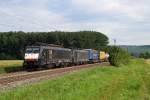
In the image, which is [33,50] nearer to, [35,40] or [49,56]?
[49,56]

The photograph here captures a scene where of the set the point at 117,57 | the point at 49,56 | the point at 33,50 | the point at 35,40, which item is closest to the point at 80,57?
the point at 117,57

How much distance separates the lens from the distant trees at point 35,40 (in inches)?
4996

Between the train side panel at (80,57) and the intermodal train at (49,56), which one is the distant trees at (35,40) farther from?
the intermodal train at (49,56)

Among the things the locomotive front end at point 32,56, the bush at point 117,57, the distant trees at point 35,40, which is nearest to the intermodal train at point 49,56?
the locomotive front end at point 32,56

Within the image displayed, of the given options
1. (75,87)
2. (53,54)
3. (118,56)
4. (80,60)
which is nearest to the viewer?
(75,87)

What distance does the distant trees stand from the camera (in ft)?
416

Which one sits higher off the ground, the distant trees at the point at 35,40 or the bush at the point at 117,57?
the distant trees at the point at 35,40

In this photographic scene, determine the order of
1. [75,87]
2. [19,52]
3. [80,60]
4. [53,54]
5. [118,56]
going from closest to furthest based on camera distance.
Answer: [75,87]
[53,54]
[80,60]
[118,56]
[19,52]

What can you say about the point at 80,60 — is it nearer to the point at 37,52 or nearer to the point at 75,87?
the point at 37,52

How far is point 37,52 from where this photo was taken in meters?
45.7

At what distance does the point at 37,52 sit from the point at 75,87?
70.4ft

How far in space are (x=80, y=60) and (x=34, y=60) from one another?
84.2ft

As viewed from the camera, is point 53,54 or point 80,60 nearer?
point 53,54

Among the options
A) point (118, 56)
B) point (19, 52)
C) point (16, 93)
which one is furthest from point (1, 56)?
point (16, 93)
